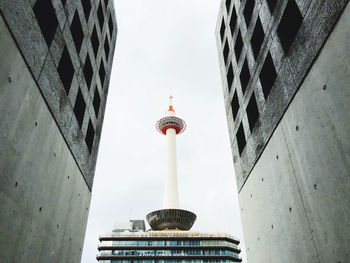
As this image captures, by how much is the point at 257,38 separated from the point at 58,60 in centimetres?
957

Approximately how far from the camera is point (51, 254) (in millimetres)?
11148

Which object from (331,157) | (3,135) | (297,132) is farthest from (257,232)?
(3,135)

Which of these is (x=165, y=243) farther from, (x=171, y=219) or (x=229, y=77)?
(x=229, y=77)

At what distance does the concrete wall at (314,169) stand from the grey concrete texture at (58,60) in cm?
893

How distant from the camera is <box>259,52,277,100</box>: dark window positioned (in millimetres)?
12877

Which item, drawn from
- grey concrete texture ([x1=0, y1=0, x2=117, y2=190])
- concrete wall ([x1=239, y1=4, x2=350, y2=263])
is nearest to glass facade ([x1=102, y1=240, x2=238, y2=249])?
grey concrete texture ([x1=0, y1=0, x2=117, y2=190])

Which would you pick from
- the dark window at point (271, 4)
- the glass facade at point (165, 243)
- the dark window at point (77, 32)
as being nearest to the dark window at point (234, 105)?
the dark window at point (271, 4)

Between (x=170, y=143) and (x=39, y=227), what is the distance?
105m

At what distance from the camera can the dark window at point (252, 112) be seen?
49.4ft

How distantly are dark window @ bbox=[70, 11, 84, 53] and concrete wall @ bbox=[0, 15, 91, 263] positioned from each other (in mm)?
5443

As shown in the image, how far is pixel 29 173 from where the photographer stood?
9492 mm

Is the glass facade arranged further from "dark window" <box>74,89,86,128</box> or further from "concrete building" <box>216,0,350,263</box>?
"dark window" <box>74,89,86,128</box>

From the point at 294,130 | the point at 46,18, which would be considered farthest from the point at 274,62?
the point at 46,18

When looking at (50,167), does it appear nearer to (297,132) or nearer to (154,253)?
(297,132)
